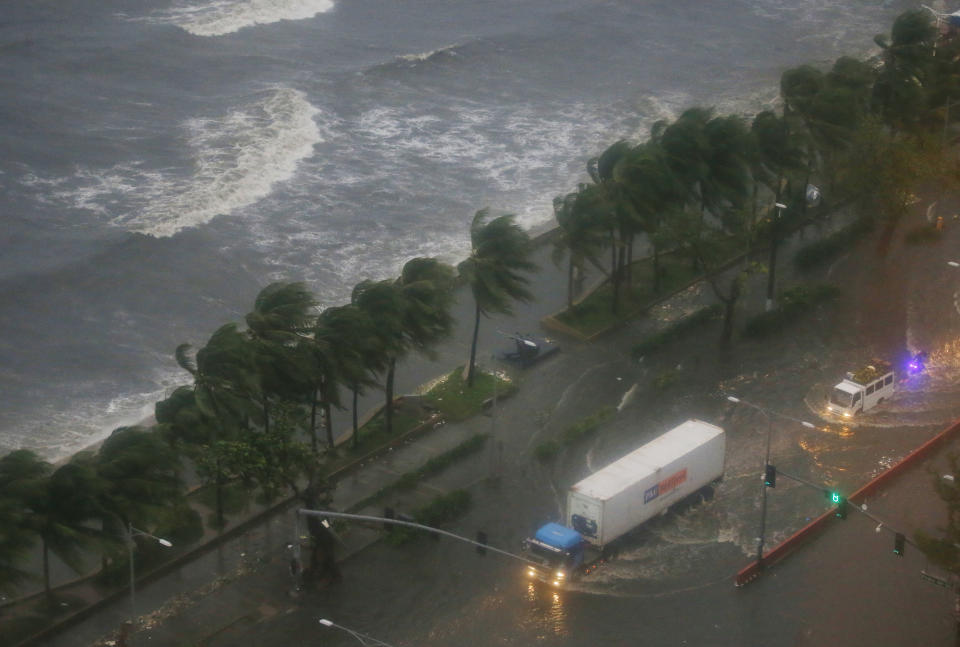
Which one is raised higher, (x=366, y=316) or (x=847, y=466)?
(x=366, y=316)

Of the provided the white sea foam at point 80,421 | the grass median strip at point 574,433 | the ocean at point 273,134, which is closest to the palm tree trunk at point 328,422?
the grass median strip at point 574,433

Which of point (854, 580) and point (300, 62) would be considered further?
point (300, 62)

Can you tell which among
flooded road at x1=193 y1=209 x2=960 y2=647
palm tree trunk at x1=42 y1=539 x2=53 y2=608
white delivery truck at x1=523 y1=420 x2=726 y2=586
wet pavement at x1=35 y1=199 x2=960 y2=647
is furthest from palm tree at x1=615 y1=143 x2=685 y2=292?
palm tree trunk at x1=42 y1=539 x2=53 y2=608

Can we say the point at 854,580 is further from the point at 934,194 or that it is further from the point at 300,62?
the point at 300,62

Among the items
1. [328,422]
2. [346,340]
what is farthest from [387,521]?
[328,422]

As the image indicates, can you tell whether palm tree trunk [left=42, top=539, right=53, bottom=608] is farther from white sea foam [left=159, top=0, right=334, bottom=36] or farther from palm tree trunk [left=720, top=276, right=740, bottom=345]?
white sea foam [left=159, top=0, right=334, bottom=36]

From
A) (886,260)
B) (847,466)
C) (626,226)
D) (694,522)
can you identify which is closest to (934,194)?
(886,260)
